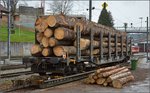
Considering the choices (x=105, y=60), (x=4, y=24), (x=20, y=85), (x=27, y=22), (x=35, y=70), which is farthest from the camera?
(x=27, y=22)

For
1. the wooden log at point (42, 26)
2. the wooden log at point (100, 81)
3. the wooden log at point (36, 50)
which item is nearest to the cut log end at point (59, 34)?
the wooden log at point (42, 26)

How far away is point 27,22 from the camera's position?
86250 mm

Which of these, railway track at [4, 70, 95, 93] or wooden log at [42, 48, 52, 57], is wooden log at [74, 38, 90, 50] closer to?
railway track at [4, 70, 95, 93]

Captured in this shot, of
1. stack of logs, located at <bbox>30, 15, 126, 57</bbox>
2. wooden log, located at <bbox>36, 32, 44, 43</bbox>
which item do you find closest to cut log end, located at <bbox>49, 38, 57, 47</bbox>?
stack of logs, located at <bbox>30, 15, 126, 57</bbox>

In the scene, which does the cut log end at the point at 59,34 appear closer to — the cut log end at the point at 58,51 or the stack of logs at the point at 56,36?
the stack of logs at the point at 56,36

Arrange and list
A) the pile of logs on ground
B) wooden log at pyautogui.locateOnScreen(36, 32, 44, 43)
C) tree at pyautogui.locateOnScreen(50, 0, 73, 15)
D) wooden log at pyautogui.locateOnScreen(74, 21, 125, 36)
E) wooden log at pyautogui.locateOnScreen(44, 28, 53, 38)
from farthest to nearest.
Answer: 1. tree at pyautogui.locateOnScreen(50, 0, 73, 15)
2. wooden log at pyautogui.locateOnScreen(74, 21, 125, 36)
3. wooden log at pyautogui.locateOnScreen(36, 32, 44, 43)
4. wooden log at pyautogui.locateOnScreen(44, 28, 53, 38)
5. the pile of logs on ground

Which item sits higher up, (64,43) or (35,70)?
(64,43)

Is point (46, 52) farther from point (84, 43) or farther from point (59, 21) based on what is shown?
point (84, 43)

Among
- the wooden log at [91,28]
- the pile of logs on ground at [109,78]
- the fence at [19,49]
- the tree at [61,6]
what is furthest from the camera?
the tree at [61,6]

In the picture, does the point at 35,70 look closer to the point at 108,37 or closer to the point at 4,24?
the point at 108,37

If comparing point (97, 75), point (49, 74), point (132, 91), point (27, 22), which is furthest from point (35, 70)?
point (27, 22)

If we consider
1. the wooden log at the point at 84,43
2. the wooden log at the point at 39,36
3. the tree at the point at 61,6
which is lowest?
the wooden log at the point at 84,43

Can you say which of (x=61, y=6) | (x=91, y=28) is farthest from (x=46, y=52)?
(x=61, y=6)

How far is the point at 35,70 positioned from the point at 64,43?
191cm
